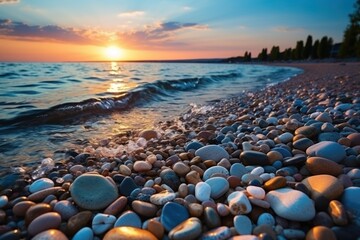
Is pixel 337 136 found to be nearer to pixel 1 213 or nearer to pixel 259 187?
pixel 259 187

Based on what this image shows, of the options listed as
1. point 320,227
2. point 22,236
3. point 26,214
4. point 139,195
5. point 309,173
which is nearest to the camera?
point 320,227

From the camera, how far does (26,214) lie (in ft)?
5.08

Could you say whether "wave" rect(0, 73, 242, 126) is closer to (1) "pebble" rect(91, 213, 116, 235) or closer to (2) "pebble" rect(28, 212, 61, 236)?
(2) "pebble" rect(28, 212, 61, 236)

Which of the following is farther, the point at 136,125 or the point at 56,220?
the point at 136,125

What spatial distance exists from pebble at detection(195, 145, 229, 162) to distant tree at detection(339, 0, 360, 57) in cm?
4418

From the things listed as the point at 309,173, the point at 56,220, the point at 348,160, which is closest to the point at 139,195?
the point at 56,220

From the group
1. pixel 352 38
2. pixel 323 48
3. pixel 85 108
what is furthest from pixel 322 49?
pixel 85 108

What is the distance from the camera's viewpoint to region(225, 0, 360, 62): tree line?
126 ft

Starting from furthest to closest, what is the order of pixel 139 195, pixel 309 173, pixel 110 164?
pixel 110 164
pixel 309 173
pixel 139 195

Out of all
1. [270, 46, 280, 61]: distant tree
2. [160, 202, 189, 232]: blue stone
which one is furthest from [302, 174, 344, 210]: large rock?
[270, 46, 280, 61]: distant tree

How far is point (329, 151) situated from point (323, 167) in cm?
31

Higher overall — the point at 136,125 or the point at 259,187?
the point at 259,187

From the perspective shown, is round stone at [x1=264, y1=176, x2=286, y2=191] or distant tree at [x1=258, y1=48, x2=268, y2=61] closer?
round stone at [x1=264, y1=176, x2=286, y2=191]

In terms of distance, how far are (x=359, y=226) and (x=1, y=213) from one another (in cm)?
209
